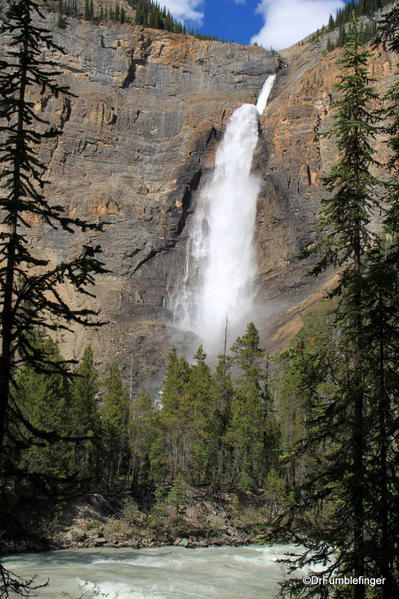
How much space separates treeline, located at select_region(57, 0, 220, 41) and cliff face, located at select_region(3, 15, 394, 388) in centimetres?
450

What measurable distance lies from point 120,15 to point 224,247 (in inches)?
2580

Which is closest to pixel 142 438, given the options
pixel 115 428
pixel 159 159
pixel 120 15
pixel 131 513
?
pixel 115 428

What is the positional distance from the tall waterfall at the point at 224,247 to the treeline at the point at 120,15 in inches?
1507

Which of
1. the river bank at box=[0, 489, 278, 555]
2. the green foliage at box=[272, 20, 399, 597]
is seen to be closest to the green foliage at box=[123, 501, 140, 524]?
the river bank at box=[0, 489, 278, 555]

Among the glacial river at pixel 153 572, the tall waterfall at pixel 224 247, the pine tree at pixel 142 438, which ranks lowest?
the glacial river at pixel 153 572

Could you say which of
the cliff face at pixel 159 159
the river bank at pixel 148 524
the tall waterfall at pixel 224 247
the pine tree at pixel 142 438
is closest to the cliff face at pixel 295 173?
the cliff face at pixel 159 159

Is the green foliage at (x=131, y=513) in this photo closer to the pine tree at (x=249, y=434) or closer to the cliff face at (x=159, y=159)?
the pine tree at (x=249, y=434)

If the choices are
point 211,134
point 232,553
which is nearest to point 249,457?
point 232,553

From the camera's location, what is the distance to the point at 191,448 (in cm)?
4141

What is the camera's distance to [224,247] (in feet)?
304

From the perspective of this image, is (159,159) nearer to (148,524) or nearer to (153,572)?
(148,524)

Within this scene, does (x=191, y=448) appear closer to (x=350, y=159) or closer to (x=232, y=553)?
(x=232, y=553)

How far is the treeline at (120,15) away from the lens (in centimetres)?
11950

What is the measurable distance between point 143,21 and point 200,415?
10912cm
